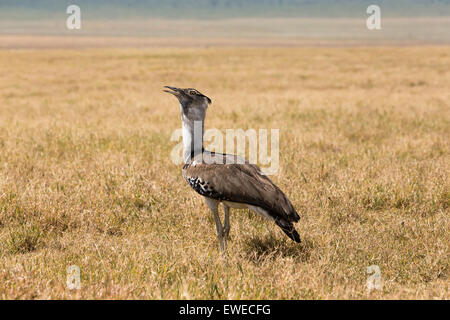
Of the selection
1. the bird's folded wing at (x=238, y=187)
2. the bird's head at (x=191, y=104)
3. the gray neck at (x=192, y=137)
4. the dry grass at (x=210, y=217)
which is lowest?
the dry grass at (x=210, y=217)

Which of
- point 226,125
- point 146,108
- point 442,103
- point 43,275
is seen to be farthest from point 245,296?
point 442,103

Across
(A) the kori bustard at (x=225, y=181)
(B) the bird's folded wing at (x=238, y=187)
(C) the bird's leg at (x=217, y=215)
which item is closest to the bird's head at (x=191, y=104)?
(A) the kori bustard at (x=225, y=181)

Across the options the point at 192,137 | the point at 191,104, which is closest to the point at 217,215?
the point at 192,137

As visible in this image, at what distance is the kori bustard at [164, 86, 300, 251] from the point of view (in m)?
4.20

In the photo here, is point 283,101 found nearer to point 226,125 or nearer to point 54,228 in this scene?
point 226,125

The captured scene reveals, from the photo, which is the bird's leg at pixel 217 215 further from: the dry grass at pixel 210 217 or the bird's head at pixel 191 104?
the bird's head at pixel 191 104

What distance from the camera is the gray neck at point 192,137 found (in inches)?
179

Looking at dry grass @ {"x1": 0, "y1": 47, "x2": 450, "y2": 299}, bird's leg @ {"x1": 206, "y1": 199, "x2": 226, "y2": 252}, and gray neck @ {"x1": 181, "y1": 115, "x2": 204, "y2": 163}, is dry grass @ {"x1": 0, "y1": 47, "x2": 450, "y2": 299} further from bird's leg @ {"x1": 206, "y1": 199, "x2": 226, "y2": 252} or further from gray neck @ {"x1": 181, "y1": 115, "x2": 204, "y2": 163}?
gray neck @ {"x1": 181, "y1": 115, "x2": 204, "y2": 163}

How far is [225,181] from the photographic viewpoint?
169 inches

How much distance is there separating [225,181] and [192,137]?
53 centimetres

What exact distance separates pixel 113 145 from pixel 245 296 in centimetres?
586

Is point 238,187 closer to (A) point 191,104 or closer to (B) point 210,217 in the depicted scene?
(A) point 191,104

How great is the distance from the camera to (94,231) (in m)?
5.20
